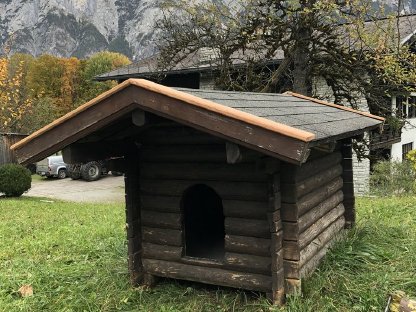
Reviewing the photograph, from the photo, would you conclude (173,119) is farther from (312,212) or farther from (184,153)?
(312,212)

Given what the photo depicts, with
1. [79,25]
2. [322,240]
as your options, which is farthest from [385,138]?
[79,25]

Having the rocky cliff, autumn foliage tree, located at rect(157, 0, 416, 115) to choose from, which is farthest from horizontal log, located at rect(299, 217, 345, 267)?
the rocky cliff

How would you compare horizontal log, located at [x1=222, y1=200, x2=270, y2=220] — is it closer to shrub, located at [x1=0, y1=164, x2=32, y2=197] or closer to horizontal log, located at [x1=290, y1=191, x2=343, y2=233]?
horizontal log, located at [x1=290, y1=191, x2=343, y2=233]

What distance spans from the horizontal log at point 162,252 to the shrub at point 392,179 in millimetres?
10817

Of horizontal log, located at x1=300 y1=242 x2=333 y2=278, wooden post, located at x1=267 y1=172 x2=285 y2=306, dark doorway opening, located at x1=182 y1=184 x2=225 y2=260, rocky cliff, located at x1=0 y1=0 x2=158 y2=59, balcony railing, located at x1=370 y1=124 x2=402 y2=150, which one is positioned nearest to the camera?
wooden post, located at x1=267 y1=172 x2=285 y2=306

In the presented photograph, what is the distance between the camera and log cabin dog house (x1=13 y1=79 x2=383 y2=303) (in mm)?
3422

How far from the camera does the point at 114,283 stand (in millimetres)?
4781

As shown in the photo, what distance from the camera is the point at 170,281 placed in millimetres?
4832

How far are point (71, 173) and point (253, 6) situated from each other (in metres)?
15.2

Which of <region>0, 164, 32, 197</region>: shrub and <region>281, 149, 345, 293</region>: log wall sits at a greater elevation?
<region>281, 149, 345, 293</region>: log wall

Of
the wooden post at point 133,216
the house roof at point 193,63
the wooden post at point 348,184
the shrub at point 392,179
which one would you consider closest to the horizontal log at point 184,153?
the wooden post at point 133,216

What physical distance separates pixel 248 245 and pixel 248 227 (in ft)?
0.56

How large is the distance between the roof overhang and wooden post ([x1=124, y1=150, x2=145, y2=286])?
952 millimetres

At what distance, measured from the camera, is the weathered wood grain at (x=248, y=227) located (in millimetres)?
4125
